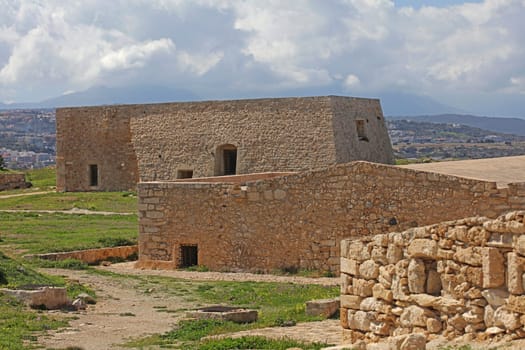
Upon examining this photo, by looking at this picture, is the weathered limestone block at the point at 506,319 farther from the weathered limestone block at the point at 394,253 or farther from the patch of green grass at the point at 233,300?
the patch of green grass at the point at 233,300

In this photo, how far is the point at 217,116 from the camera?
35.7 metres

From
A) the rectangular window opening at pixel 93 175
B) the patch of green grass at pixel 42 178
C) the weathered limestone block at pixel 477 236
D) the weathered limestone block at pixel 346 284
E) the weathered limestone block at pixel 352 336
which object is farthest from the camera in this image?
the patch of green grass at pixel 42 178

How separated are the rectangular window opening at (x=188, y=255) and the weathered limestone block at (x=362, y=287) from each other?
1086 cm

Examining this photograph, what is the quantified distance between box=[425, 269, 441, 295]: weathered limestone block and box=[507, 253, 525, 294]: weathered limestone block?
35.3 inches

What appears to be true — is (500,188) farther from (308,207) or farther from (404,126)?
(404,126)

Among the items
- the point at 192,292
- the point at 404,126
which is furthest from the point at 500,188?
the point at 404,126

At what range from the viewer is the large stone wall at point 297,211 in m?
17.1

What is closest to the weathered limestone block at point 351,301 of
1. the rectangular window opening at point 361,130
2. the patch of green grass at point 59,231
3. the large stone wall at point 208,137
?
the patch of green grass at point 59,231

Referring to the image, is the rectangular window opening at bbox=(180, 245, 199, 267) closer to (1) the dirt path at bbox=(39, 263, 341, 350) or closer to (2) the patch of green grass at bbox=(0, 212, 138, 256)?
(1) the dirt path at bbox=(39, 263, 341, 350)

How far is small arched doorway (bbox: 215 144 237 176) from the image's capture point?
3603cm

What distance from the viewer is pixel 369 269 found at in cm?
923

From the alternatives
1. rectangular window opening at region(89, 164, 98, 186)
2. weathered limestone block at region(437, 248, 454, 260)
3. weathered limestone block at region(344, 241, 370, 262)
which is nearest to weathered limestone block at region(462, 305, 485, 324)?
weathered limestone block at region(437, 248, 454, 260)

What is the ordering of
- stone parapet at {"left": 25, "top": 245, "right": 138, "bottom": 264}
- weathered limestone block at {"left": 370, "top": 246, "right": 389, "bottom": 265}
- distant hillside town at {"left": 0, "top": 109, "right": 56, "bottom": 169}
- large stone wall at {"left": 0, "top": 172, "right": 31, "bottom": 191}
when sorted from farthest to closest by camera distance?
distant hillside town at {"left": 0, "top": 109, "right": 56, "bottom": 169} → large stone wall at {"left": 0, "top": 172, "right": 31, "bottom": 191} → stone parapet at {"left": 25, "top": 245, "right": 138, "bottom": 264} → weathered limestone block at {"left": 370, "top": 246, "right": 389, "bottom": 265}

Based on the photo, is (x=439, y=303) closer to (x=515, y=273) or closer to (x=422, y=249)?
(x=422, y=249)
